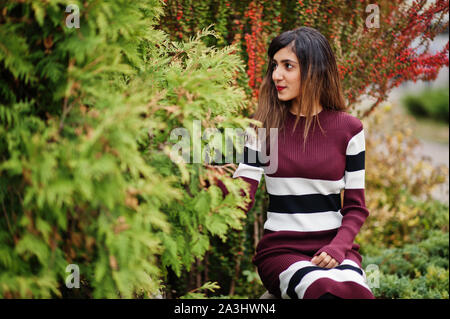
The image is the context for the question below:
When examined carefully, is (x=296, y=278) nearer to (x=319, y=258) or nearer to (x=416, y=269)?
(x=319, y=258)

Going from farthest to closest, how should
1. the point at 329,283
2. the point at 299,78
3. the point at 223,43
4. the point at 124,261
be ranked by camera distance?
the point at 223,43
the point at 299,78
the point at 329,283
the point at 124,261

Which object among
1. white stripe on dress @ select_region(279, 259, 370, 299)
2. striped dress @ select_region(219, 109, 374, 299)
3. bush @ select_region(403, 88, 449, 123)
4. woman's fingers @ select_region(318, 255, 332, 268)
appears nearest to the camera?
white stripe on dress @ select_region(279, 259, 370, 299)

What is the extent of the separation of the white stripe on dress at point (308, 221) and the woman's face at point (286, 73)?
689 millimetres

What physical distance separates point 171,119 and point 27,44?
647 millimetres

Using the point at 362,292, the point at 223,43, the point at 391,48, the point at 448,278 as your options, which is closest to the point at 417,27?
the point at 391,48

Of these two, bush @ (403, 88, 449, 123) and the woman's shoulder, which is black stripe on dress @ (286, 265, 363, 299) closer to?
the woman's shoulder

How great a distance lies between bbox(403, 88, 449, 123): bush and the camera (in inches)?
600

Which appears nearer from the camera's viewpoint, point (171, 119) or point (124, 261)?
point (124, 261)

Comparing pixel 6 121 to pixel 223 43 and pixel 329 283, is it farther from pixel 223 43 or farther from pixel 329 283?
pixel 223 43

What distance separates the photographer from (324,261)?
6.79 feet

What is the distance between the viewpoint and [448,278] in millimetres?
3811

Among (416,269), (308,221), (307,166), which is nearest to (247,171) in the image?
(307,166)
